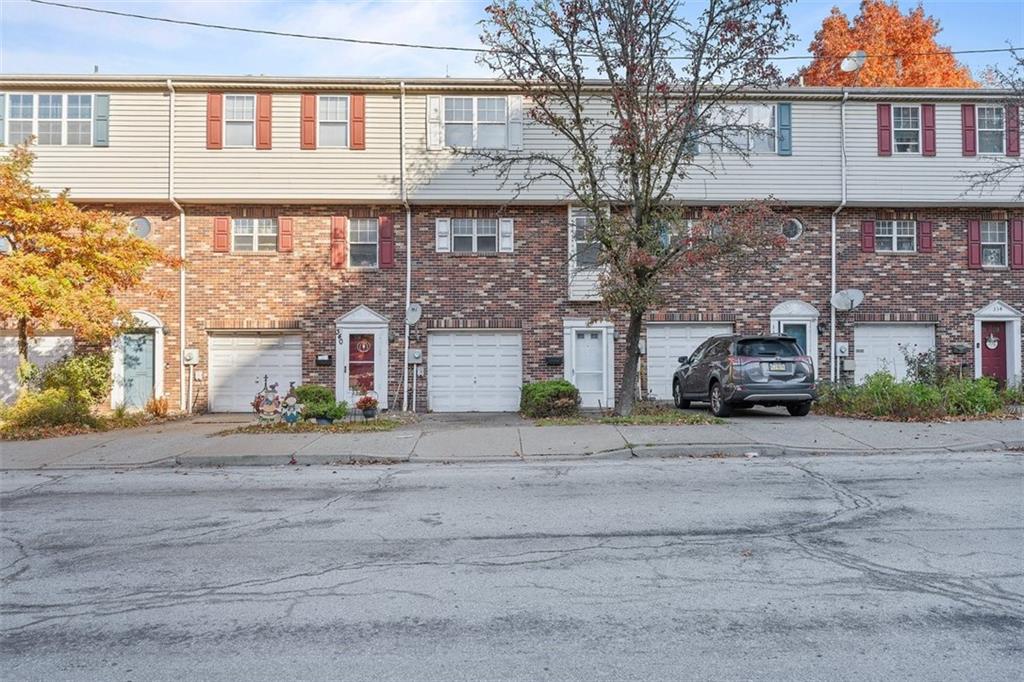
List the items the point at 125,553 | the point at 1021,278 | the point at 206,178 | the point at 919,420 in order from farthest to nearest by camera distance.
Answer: the point at 1021,278 → the point at 206,178 → the point at 919,420 → the point at 125,553

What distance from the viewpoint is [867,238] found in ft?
59.4

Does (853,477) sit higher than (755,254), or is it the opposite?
(755,254)

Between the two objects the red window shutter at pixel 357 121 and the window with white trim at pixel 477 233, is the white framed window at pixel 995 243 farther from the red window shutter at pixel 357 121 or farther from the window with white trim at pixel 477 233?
the red window shutter at pixel 357 121

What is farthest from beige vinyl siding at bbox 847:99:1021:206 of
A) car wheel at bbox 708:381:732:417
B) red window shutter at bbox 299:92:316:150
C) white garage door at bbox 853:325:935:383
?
red window shutter at bbox 299:92:316:150

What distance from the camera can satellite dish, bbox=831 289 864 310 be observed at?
694 inches

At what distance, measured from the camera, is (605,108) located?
17625 mm

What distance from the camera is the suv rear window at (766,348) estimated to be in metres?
13.7

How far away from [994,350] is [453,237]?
14366 mm

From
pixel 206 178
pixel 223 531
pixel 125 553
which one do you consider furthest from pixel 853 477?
pixel 206 178

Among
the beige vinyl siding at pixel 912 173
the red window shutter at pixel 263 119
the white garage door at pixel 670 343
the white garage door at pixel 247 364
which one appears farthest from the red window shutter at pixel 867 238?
the red window shutter at pixel 263 119

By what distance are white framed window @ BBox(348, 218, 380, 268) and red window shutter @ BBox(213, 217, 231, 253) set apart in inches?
119

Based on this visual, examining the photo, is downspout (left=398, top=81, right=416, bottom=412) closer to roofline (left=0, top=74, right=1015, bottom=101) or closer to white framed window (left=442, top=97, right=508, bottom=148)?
roofline (left=0, top=74, right=1015, bottom=101)

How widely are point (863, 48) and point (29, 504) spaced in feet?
99.9

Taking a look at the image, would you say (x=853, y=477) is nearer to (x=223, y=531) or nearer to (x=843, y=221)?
(x=223, y=531)
